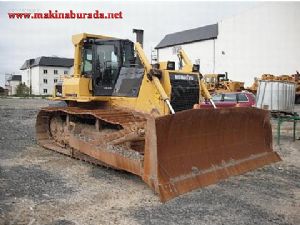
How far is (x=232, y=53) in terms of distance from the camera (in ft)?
136

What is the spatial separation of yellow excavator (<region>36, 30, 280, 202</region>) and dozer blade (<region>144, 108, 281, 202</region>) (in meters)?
0.02

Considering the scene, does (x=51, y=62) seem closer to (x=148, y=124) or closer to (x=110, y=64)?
(x=110, y=64)

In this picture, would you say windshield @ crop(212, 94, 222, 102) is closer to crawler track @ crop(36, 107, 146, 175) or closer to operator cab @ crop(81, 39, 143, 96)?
operator cab @ crop(81, 39, 143, 96)

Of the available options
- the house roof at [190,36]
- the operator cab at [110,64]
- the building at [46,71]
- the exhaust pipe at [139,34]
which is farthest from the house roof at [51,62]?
the operator cab at [110,64]

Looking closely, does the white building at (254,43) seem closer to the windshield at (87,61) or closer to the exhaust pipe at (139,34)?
the exhaust pipe at (139,34)

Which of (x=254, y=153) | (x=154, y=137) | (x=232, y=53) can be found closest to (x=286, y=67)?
(x=232, y=53)

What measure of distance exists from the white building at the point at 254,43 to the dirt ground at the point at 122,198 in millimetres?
25961

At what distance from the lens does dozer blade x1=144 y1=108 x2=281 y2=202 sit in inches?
223

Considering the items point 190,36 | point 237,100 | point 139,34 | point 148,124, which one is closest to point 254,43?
point 190,36

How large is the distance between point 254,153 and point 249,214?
9.68 ft

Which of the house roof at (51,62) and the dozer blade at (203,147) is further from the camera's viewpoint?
the house roof at (51,62)

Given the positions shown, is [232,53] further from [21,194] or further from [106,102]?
[21,194]

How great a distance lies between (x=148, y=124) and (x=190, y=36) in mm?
46022

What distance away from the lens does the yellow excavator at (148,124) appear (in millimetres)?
5848
